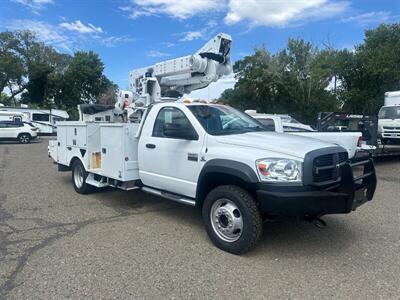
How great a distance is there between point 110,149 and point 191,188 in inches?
Answer: 83.5

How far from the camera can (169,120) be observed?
586 centimetres

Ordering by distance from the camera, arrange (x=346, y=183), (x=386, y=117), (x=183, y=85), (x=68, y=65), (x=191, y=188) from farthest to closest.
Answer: (x=68, y=65) → (x=386, y=117) → (x=183, y=85) → (x=191, y=188) → (x=346, y=183)

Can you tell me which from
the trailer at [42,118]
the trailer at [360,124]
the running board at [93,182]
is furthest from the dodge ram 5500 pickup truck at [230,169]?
the trailer at [42,118]

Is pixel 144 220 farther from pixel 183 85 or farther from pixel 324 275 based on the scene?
pixel 183 85

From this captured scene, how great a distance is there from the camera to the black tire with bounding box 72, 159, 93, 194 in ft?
25.5

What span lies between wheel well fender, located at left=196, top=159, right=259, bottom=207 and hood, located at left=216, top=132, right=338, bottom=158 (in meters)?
0.31

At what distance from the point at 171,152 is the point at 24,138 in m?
24.4

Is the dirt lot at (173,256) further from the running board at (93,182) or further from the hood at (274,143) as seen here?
the hood at (274,143)

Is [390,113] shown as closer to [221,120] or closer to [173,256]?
[221,120]

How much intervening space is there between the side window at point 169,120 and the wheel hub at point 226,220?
1.20m

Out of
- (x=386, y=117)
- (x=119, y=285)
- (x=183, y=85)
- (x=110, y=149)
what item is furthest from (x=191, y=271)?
(x=386, y=117)

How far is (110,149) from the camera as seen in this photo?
21.8ft

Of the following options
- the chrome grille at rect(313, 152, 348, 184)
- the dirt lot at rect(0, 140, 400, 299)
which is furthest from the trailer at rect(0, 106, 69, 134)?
the chrome grille at rect(313, 152, 348, 184)

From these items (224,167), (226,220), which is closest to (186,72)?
(224,167)
